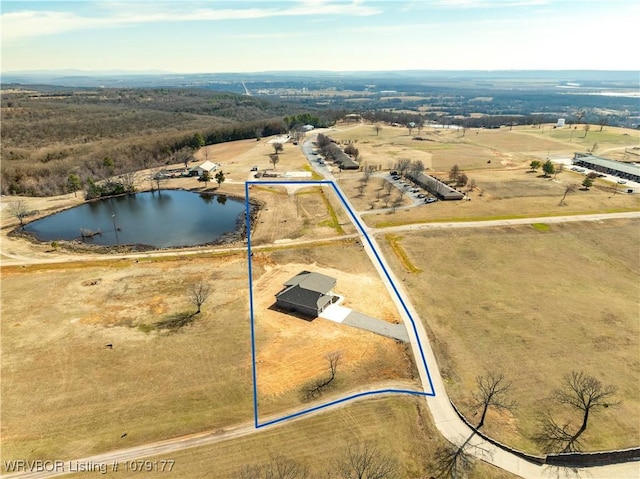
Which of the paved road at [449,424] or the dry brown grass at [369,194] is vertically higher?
the dry brown grass at [369,194]

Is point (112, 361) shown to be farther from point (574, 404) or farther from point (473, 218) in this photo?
point (473, 218)

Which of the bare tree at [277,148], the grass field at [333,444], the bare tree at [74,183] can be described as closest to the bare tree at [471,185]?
the bare tree at [277,148]

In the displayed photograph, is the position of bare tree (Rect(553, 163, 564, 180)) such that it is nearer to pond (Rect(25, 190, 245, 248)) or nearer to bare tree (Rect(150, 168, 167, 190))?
pond (Rect(25, 190, 245, 248))

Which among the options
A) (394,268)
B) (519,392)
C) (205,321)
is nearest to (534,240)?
(394,268)

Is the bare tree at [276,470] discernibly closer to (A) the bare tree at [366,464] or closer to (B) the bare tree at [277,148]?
(A) the bare tree at [366,464]

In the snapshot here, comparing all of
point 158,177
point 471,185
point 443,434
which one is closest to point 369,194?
point 471,185
